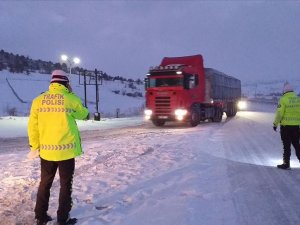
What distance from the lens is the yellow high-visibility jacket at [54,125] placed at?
525 cm

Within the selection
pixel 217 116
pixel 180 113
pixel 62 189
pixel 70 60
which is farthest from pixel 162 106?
pixel 62 189

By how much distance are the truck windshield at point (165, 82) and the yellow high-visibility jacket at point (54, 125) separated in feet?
52.6

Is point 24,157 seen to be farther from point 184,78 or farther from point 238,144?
point 184,78

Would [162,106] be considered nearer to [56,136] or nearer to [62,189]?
[62,189]

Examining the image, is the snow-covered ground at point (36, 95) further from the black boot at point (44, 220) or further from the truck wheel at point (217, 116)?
the black boot at point (44, 220)

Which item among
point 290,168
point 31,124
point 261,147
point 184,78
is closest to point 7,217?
point 31,124

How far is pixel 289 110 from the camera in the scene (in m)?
9.23

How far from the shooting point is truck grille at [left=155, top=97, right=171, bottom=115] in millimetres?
21311

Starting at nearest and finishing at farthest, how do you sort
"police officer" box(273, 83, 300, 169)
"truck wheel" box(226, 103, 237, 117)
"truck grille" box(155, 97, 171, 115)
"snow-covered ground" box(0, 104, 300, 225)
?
"snow-covered ground" box(0, 104, 300, 225)
"police officer" box(273, 83, 300, 169)
"truck grille" box(155, 97, 171, 115)
"truck wheel" box(226, 103, 237, 117)

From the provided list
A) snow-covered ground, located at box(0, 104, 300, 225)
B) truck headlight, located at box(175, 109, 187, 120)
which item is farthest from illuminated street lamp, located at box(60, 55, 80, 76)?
snow-covered ground, located at box(0, 104, 300, 225)

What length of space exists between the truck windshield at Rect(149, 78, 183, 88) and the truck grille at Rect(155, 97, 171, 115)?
0.76 metres

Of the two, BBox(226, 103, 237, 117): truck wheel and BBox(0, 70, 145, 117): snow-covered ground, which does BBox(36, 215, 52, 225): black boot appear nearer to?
BBox(226, 103, 237, 117): truck wheel

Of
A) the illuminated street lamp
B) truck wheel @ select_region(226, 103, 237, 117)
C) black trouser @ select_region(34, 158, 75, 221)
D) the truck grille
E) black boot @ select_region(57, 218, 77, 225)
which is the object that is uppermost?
the illuminated street lamp

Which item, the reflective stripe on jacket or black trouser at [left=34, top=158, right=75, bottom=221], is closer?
black trouser at [left=34, top=158, right=75, bottom=221]
